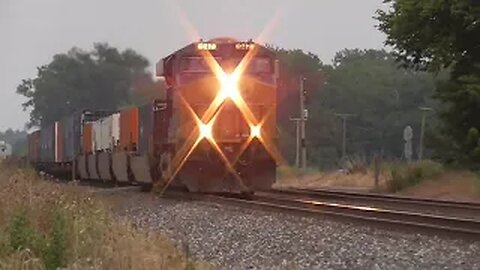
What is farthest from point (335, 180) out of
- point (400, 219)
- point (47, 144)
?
point (400, 219)

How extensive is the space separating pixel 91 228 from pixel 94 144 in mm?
23802

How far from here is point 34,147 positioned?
5391 centimetres

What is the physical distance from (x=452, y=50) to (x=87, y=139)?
16.6 metres

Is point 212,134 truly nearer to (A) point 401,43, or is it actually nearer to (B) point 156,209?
(B) point 156,209

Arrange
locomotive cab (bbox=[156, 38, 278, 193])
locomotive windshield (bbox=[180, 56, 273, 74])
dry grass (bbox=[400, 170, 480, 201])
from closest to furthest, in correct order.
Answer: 1. locomotive cab (bbox=[156, 38, 278, 193])
2. locomotive windshield (bbox=[180, 56, 273, 74])
3. dry grass (bbox=[400, 170, 480, 201])

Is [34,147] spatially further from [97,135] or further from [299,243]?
[299,243]

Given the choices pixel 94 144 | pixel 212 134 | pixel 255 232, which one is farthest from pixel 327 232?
pixel 94 144

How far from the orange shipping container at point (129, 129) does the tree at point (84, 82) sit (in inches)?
1291

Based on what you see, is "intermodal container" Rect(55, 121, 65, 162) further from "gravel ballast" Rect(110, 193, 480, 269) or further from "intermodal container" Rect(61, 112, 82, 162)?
"gravel ballast" Rect(110, 193, 480, 269)

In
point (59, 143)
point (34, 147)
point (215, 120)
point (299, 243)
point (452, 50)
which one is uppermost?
point (452, 50)

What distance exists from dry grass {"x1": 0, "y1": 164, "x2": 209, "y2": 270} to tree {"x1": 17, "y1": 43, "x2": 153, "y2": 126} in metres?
50.0

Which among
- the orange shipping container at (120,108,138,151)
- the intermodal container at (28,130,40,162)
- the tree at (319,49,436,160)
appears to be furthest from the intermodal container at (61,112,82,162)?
the tree at (319,49,436,160)

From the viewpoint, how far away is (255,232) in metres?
13.2

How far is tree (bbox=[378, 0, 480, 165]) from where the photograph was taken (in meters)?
23.8
